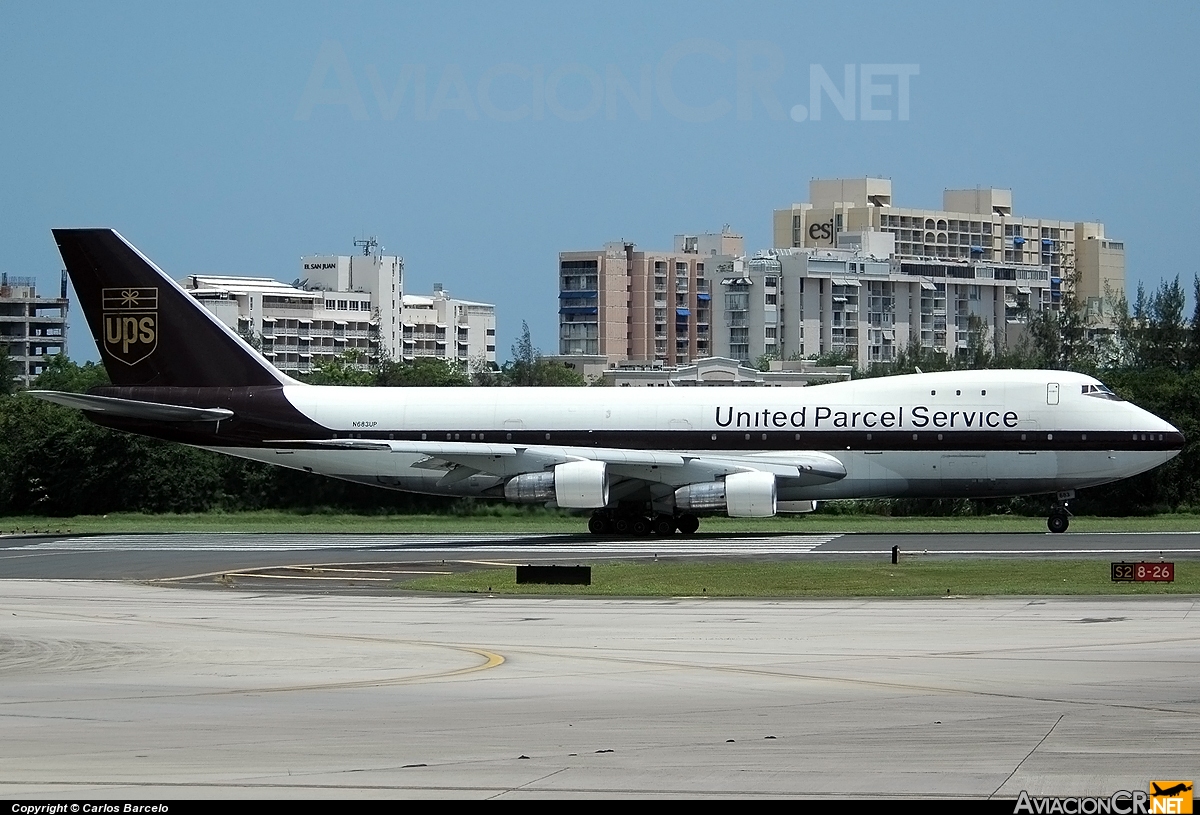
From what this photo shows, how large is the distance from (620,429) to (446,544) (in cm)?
648

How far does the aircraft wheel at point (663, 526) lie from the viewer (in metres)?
48.7

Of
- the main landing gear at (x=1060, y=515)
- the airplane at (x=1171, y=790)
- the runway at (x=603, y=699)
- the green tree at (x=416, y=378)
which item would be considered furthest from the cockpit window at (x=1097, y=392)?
the green tree at (x=416, y=378)

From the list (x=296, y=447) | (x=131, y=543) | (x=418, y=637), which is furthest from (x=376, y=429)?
(x=418, y=637)

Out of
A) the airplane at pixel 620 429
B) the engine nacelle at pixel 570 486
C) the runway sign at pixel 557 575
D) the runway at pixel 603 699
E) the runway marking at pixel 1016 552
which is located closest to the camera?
the runway at pixel 603 699

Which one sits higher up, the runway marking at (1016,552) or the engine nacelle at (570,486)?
the engine nacelle at (570,486)

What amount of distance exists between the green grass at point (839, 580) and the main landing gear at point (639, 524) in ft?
42.4

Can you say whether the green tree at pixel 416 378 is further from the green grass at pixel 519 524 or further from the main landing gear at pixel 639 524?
the main landing gear at pixel 639 524

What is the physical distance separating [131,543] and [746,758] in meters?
37.0

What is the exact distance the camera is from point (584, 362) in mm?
184625

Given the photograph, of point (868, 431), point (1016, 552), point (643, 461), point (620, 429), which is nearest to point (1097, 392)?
point (868, 431)

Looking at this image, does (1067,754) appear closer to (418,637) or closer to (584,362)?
(418,637)

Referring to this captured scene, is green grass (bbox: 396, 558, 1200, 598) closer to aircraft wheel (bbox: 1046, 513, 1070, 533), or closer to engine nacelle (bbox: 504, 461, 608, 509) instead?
engine nacelle (bbox: 504, 461, 608, 509)

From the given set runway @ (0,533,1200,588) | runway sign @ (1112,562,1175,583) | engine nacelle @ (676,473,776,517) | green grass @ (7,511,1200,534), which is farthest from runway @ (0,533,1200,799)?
green grass @ (7,511,1200,534)

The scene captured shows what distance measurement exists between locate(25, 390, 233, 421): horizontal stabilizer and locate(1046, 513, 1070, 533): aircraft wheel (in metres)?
25.1
